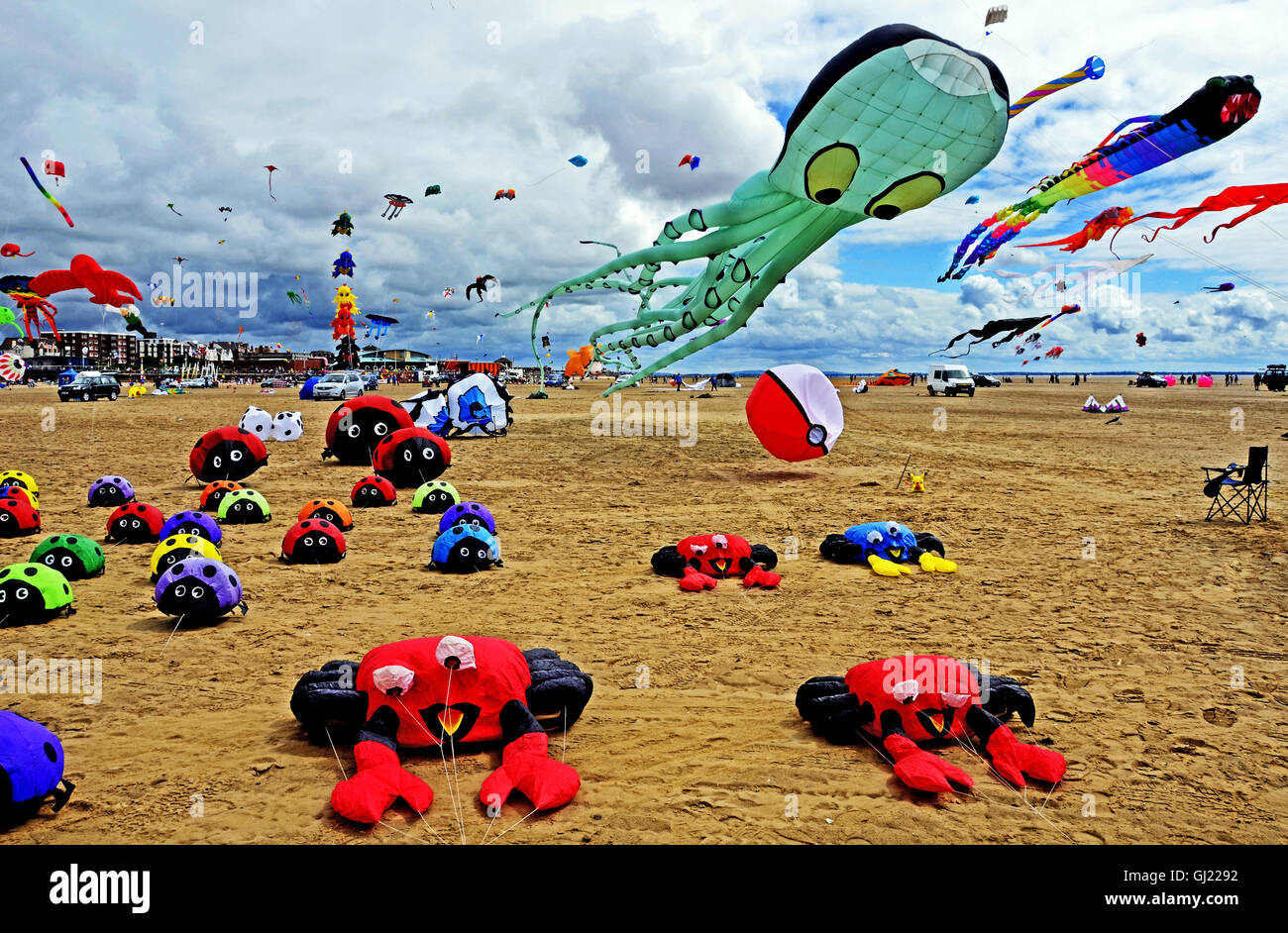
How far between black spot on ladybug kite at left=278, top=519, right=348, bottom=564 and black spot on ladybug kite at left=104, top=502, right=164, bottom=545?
2029mm

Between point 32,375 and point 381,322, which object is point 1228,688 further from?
point 32,375

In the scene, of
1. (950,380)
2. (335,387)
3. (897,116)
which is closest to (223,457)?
(897,116)

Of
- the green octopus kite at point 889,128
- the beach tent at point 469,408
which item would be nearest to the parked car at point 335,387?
the beach tent at point 469,408

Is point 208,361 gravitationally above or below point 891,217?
above

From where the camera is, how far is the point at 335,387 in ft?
126

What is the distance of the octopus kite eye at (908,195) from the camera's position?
10.8 feet

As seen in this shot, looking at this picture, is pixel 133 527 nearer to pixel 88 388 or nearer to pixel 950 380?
pixel 88 388

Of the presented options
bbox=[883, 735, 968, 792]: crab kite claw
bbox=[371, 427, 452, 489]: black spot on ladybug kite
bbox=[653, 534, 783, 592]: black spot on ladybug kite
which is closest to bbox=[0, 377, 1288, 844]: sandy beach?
bbox=[883, 735, 968, 792]: crab kite claw

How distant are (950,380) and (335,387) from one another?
131 ft

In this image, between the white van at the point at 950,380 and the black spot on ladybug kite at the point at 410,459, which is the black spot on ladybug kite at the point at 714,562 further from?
the white van at the point at 950,380

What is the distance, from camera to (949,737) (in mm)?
4363

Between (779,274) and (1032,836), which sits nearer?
(1032,836)

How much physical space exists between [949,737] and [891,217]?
122 inches
